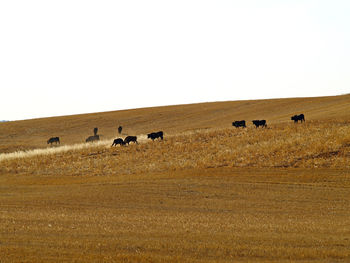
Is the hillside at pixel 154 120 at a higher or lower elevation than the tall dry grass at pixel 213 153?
higher

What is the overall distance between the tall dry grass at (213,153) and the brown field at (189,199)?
99 mm

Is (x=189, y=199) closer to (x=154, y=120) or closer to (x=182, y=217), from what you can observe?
(x=182, y=217)

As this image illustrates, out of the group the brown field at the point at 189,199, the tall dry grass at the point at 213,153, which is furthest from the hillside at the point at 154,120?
the tall dry grass at the point at 213,153

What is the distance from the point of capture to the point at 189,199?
20922 millimetres

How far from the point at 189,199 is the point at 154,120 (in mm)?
52992

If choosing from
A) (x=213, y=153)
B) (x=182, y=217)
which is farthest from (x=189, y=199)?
(x=213, y=153)

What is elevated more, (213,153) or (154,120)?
(154,120)

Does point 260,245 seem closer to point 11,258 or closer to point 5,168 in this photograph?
point 11,258

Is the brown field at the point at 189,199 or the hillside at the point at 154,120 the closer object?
the brown field at the point at 189,199

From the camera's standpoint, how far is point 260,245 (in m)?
10.8

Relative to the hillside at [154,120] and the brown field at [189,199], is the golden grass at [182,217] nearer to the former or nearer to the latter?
the brown field at [189,199]

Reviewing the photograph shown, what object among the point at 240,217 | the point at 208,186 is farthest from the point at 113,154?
the point at 240,217

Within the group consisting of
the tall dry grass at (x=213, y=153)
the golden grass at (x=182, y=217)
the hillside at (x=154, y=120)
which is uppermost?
the hillside at (x=154, y=120)

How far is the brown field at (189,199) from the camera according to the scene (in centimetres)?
1055
